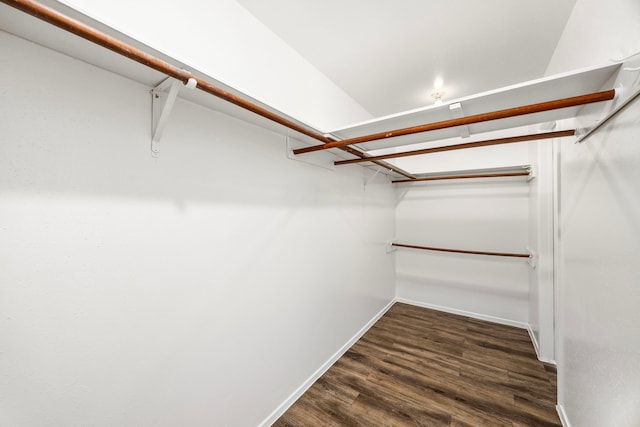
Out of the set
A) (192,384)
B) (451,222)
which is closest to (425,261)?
(451,222)

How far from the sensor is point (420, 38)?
1.81 m

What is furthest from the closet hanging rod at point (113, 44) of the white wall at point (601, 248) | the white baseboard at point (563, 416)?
the white baseboard at point (563, 416)

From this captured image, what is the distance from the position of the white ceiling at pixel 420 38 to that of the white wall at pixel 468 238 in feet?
4.46

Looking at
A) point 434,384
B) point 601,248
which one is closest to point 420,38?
point 601,248

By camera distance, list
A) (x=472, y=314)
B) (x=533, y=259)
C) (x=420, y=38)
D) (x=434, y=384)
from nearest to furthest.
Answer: (x=420, y=38)
(x=434, y=384)
(x=533, y=259)
(x=472, y=314)

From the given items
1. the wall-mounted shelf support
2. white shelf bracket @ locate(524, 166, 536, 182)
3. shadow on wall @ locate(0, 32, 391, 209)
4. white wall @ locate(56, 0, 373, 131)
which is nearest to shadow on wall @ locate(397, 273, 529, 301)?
white shelf bracket @ locate(524, 166, 536, 182)

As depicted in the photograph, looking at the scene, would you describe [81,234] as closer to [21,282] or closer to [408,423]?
[21,282]

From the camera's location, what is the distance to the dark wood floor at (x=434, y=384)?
177cm

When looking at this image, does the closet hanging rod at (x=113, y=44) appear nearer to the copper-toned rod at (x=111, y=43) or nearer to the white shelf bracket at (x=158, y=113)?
the copper-toned rod at (x=111, y=43)

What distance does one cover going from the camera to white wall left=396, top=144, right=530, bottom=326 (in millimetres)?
3158

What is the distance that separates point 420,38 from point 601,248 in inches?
68.8

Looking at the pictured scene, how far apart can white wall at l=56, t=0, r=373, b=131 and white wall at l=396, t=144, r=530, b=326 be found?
7.42ft

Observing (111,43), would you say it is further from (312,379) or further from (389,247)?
(389,247)

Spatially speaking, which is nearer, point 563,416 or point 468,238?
point 563,416
